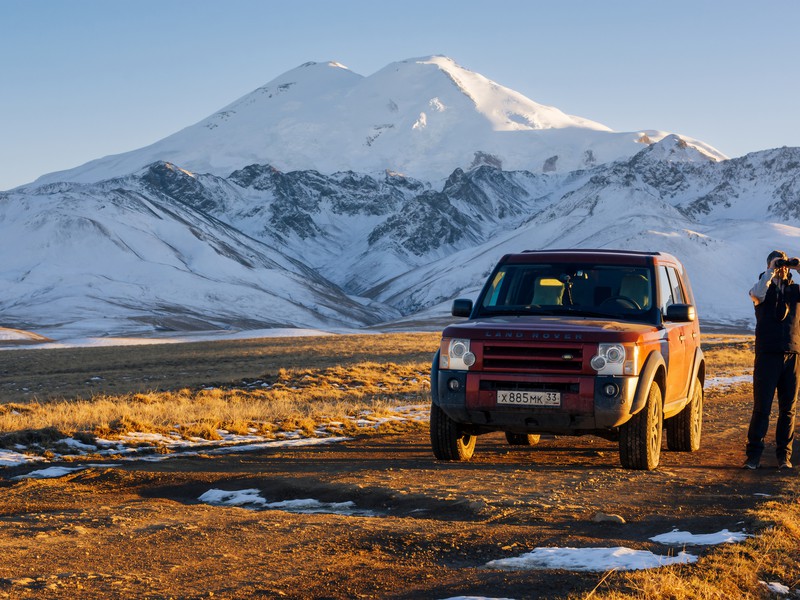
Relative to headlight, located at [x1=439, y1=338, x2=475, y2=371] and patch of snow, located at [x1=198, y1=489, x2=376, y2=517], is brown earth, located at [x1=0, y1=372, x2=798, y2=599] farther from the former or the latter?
headlight, located at [x1=439, y1=338, x2=475, y2=371]

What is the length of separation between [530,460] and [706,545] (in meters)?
5.15

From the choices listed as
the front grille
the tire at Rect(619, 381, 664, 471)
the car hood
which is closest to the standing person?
the tire at Rect(619, 381, 664, 471)

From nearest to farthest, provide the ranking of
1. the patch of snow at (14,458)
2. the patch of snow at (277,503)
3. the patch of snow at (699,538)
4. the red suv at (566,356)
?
the patch of snow at (699,538) → the patch of snow at (277,503) → the red suv at (566,356) → the patch of snow at (14,458)

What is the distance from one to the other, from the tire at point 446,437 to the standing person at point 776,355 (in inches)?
128

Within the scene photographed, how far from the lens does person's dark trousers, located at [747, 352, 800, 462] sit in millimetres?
12164

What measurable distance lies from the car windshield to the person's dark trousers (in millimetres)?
1462

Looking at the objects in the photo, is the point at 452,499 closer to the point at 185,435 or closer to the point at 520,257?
the point at 520,257

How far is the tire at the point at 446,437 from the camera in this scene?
12086mm

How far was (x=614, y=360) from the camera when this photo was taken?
436 inches

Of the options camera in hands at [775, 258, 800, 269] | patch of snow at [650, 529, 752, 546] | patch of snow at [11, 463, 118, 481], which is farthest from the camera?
camera in hands at [775, 258, 800, 269]

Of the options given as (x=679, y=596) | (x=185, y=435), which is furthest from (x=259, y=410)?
(x=679, y=596)

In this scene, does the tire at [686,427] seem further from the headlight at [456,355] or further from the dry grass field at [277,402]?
the headlight at [456,355]

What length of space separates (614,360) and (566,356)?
0.50 meters

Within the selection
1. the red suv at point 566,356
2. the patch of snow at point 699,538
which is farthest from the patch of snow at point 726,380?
the patch of snow at point 699,538
